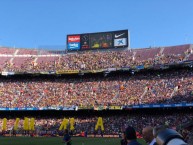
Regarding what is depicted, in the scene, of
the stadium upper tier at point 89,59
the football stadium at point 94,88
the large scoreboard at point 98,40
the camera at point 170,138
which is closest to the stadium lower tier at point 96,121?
the football stadium at point 94,88

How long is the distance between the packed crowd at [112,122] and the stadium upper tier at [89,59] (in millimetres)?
11509

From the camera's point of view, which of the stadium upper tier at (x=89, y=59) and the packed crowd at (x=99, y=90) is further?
the stadium upper tier at (x=89, y=59)

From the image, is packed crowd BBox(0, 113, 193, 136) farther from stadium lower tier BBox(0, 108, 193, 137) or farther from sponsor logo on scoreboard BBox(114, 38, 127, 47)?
sponsor logo on scoreboard BBox(114, 38, 127, 47)

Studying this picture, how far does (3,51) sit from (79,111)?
2698 cm

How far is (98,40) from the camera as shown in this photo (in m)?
70.1

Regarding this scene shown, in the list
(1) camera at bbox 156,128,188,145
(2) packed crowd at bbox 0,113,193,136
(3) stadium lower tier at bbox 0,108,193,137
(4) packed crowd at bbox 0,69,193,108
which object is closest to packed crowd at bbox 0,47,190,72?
(4) packed crowd at bbox 0,69,193,108

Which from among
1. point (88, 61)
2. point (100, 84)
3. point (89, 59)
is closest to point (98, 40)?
point (89, 59)

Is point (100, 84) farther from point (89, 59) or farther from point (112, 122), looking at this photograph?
point (112, 122)

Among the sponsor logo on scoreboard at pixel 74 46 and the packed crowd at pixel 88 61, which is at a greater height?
the sponsor logo on scoreboard at pixel 74 46

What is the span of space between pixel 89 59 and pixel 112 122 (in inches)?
757

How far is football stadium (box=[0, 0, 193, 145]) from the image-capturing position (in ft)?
164

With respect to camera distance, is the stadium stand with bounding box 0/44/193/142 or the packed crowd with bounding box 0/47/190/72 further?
the packed crowd with bounding box 0/47/190/72

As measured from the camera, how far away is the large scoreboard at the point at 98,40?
68.5 m

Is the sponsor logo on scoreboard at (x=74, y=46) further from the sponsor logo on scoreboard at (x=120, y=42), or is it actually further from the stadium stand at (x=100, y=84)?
the sponsor logo on scoreboard at (x=120, y=42)
